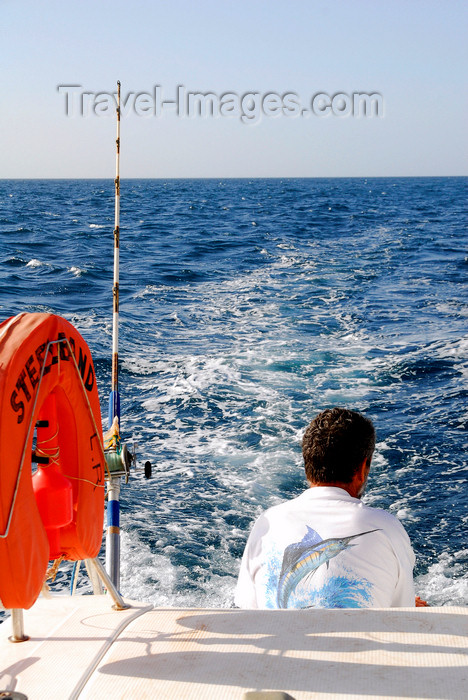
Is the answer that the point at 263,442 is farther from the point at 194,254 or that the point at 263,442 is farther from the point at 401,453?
the point at 194,254

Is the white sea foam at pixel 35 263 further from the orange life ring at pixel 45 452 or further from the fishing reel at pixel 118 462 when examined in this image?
the orange life ring at pixel 45 452

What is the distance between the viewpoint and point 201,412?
6.48 meters

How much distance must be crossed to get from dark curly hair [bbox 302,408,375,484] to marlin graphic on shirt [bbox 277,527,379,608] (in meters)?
0.20

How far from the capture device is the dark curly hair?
75.4 inches

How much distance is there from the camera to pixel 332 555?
1.74 metres

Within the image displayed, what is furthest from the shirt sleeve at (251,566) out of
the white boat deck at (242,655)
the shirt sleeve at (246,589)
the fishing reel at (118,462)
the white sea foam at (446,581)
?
the white sea foam at (446,581)

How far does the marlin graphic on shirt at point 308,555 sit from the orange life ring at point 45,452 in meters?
0.51

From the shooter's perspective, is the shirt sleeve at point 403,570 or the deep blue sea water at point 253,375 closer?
the shirt sleeve at point 403,570

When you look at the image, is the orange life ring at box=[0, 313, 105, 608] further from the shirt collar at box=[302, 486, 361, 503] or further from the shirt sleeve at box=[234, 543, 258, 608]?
the shirt collar at box=[302, 486, 361, 503]

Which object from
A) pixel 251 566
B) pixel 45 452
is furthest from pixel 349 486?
pixel 45 452

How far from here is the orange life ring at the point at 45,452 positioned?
1.43m

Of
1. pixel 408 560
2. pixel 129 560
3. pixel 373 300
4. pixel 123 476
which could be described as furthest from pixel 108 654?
pixel 373 300

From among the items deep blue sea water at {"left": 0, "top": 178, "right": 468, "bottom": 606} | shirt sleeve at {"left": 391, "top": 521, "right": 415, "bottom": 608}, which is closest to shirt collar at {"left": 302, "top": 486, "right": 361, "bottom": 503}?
shirt sleeve at {"left": 391, "top": 521, "right": 415, "bottom": 608}

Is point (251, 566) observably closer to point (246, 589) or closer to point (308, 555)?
point (246, 589)
